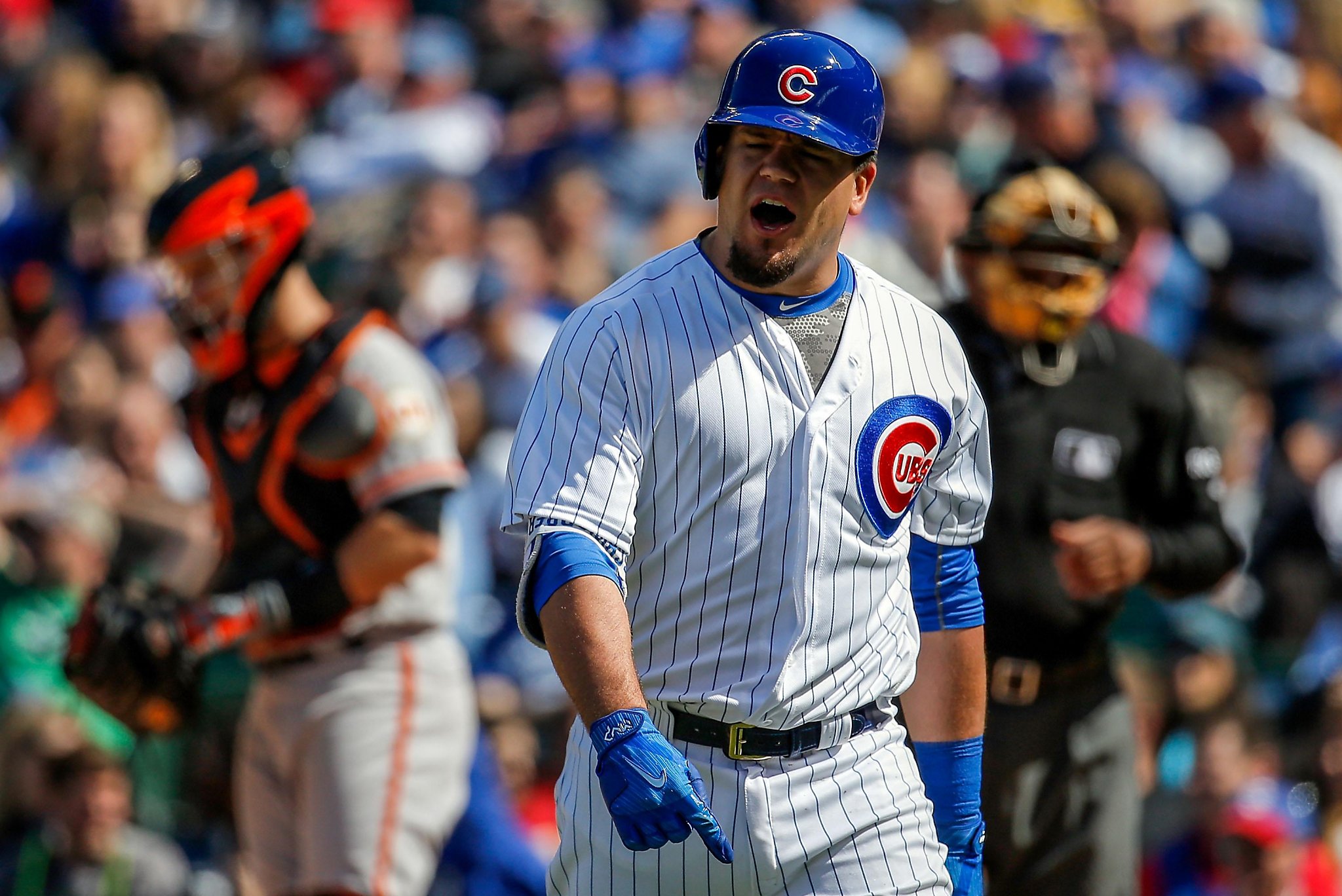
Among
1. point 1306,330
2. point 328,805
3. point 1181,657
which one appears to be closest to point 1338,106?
point 1306,330

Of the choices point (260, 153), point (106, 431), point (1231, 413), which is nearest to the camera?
point (260, 153)

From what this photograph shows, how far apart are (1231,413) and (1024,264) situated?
161 inches

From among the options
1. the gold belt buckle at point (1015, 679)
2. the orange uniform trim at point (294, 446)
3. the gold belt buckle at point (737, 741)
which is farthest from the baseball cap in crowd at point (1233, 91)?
the gold belt buckle at point (737, 741)

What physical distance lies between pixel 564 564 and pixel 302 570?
2.26m

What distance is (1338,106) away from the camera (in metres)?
11.2

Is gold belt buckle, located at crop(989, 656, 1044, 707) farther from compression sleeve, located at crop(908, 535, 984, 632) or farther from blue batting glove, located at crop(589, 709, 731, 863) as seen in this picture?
blue batting glove, located at crop(589, 709, 731, 863)

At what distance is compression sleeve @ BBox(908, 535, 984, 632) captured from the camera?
3.57 metres

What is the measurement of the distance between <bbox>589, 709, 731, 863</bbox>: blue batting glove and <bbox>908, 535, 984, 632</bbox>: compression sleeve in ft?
2.93

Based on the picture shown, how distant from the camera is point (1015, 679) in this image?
4902mm

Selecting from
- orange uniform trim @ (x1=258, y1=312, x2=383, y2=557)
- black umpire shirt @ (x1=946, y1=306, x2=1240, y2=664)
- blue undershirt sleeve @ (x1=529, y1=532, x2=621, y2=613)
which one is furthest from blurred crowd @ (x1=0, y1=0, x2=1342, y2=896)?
blue undershirt sleeve @ (x1=529, y1=532, x2=621, y2=613)

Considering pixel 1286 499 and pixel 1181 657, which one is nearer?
pixel 1181 657

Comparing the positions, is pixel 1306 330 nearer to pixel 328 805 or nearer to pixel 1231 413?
pixel 1231 413

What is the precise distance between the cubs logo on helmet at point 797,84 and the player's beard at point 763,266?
0.26 m

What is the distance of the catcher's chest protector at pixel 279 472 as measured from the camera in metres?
5.07
